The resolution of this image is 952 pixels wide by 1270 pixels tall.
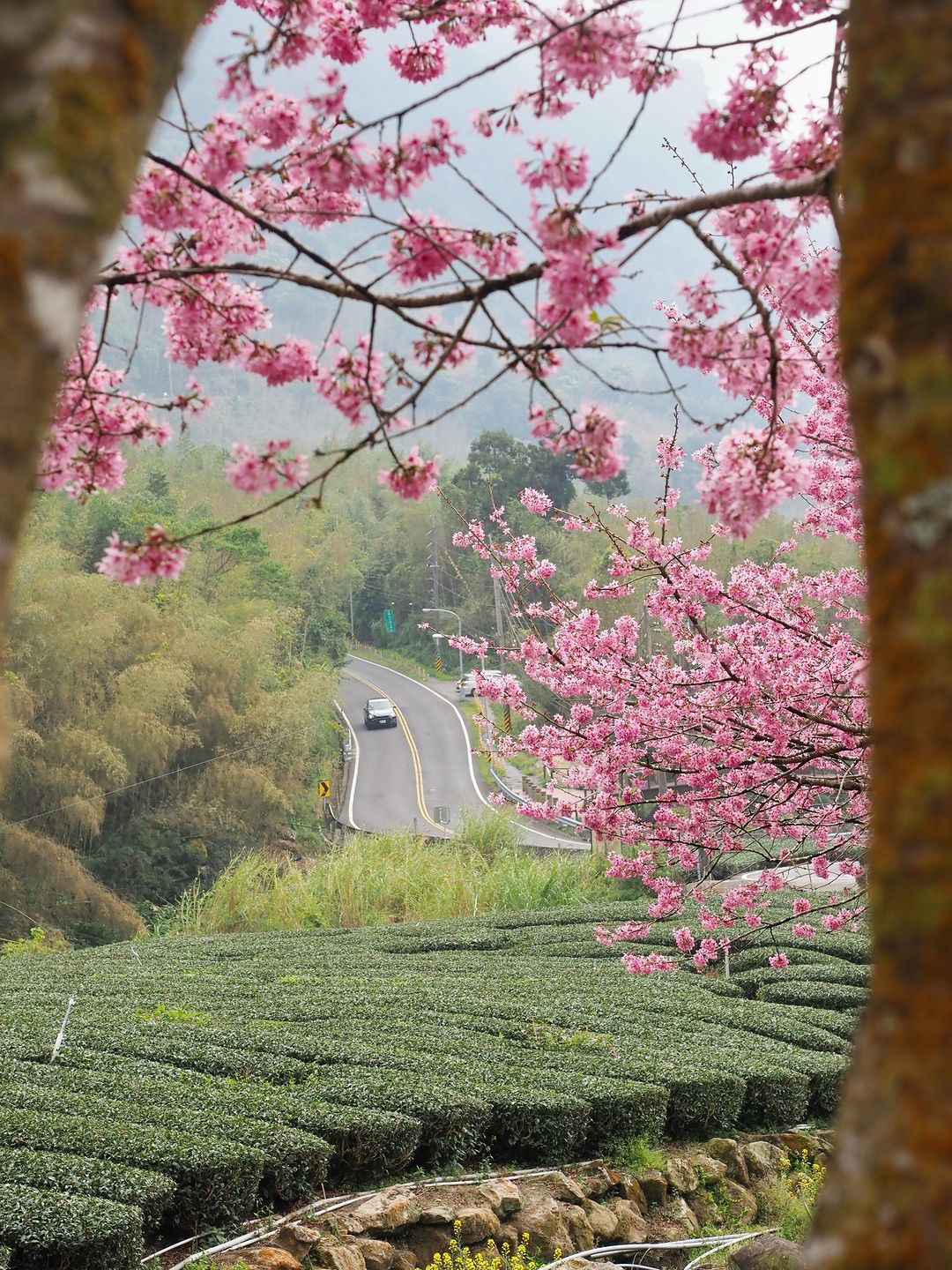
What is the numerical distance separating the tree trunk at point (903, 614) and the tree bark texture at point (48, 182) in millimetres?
569

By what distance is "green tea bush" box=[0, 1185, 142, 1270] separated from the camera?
407 centimetres

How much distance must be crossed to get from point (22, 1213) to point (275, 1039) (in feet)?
9.93

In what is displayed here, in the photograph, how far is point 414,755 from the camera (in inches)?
1615

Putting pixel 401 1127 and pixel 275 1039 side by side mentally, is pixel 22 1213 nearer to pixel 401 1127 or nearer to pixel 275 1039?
pixel 401 1127

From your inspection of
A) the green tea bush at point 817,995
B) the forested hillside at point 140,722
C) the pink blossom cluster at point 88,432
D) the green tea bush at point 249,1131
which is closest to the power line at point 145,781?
the forested hillside at point 140,722

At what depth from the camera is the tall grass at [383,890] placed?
725 inches

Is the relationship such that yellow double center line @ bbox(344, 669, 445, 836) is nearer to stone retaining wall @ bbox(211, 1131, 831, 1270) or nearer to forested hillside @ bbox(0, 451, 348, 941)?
forested hillside @ bbox(0, 451, 348, 941)

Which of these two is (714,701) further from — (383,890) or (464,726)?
(464,726)

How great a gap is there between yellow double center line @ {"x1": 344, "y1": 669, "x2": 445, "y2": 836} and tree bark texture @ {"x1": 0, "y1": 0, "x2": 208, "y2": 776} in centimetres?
3106

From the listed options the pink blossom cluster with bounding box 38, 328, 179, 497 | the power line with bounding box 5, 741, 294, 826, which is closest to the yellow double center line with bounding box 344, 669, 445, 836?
the power line with bounding box 5, 741, 294, 826

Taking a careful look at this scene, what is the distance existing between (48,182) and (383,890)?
61.2 ft

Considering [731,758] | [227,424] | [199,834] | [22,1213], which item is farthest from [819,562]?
[227,424]

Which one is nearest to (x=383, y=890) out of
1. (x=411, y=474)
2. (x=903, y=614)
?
(x=411, y=474)

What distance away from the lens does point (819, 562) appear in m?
40.3
